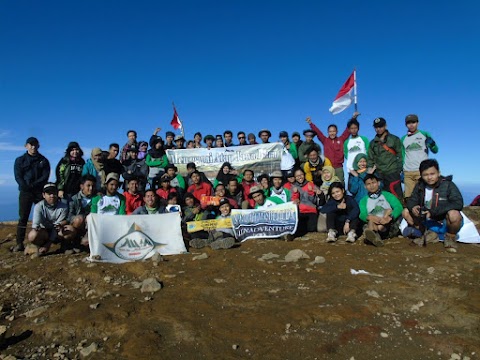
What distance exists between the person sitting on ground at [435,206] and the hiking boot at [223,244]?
3695 millimetres

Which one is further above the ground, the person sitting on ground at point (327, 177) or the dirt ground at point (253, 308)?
the person sitting on ground at point (327, 177)

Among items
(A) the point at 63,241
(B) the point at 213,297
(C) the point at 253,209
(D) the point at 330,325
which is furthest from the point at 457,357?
(A) the point at 63,241

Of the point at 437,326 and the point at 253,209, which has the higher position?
the point at 253,209

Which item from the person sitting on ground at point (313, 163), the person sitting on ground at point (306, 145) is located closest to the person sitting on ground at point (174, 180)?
the person sitting on ground at point (313, 163)

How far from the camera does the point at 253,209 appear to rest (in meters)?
8.34

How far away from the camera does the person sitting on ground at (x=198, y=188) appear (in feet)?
30.7

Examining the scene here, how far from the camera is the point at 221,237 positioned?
789 centimetres

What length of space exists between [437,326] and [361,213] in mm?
4231

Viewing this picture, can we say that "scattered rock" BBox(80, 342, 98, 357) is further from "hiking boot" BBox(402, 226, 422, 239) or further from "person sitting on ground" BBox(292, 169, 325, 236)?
"hiking boot" BBox(402, 226, 422, 239)

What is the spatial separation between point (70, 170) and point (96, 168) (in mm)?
615

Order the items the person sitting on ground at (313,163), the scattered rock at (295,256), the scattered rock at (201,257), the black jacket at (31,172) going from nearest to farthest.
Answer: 1. the scattered rock at (295,256)
2. the scattered rock at (201,257)
3. the black jacket at (31,172)
4. the person sitting on ground at (313,163)

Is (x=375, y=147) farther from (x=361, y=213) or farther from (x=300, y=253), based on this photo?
(x=300, y=253)

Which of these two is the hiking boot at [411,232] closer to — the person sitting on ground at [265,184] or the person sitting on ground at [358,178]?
the person sitting on ground at [358,178]

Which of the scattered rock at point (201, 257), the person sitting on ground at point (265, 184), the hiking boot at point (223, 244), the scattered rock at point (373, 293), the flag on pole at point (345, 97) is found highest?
the flag on pole at point (345, 97)
